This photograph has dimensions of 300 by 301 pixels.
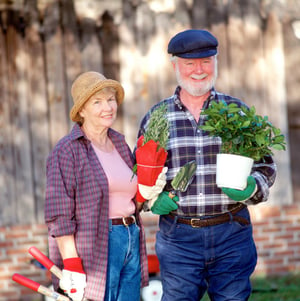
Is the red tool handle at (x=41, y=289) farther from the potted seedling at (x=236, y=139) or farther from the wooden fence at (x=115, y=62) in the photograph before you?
the wooden fence at (x=115, y=62)

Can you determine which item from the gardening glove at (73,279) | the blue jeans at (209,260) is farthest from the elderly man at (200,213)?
the gardening glove at (73,279)

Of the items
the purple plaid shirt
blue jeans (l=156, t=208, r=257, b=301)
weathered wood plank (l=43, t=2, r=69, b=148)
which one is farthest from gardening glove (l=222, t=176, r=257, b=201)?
weathered wood plank (l=43, t=2, r=69, b=148)

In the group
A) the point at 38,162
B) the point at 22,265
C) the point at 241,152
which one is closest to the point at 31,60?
the point at 38,162

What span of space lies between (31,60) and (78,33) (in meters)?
0.48

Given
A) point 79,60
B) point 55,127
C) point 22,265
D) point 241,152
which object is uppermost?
point 79,60

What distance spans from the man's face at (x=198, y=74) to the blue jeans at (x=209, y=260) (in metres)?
0.76

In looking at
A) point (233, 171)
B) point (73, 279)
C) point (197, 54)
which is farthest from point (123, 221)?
point (197, 54)

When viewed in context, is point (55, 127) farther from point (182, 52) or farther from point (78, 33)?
point (182, 52)

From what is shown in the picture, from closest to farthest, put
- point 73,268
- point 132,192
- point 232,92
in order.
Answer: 1. point 73,268
2. point 132,192
3. point 232,92

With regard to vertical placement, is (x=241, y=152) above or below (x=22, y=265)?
Result: above

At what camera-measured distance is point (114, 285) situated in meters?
3.39

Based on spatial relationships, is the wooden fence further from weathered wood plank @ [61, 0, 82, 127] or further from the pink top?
the pink top

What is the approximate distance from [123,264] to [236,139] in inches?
36.5

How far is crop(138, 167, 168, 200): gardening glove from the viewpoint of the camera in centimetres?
344
